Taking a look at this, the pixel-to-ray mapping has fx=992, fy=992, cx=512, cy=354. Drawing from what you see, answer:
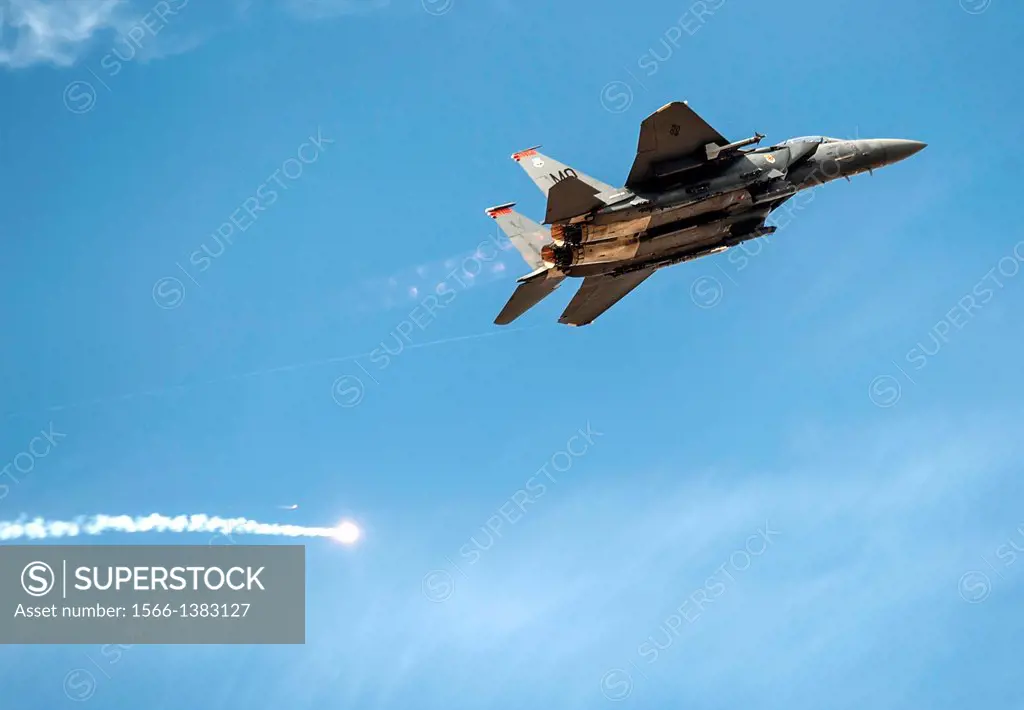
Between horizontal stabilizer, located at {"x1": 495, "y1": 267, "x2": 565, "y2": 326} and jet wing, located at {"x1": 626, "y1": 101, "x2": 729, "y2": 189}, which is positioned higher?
jet wing, located at {"x1": 626, "y1": 101, "x2": 729, "y2": 189}

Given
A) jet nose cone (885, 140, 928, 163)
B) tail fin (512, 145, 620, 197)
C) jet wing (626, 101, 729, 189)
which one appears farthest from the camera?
jet nose cone (885, 140, 928, 163)

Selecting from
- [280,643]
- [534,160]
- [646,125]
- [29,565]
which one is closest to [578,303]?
[534,160]

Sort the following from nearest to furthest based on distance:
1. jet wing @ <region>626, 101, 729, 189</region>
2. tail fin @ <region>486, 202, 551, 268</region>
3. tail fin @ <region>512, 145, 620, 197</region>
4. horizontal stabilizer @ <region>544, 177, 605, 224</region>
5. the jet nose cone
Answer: horizontal stabilizer @ <region>544, 177, 605, 224</region> → jet wing @ <region>626, 101, 729, 189</region> → tail fin @ <region>512, 145, 620, 197</region> → tail fin @ <region>486, 202, 551, 268</region> → the jet nose cone

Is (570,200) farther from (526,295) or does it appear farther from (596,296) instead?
(596,296)

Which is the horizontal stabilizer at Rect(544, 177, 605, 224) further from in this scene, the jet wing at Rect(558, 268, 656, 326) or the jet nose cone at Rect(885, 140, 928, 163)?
the jet nose cone at Rect(885, 140, 928, 163)

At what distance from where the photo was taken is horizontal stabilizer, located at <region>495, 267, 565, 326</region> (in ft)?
156

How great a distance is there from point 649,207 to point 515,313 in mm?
8481

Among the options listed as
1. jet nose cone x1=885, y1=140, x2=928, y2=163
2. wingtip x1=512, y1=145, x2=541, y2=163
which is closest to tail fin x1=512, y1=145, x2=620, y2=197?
wingtip x1=512, y1=145, x2=541, y2=163

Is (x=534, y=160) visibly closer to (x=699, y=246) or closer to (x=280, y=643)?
(x=699, y=246)

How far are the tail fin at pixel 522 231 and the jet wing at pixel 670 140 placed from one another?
6270 mm

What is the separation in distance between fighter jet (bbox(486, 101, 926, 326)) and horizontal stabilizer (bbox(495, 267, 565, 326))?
56 mm

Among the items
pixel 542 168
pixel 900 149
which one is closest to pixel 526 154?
pixel 542 168

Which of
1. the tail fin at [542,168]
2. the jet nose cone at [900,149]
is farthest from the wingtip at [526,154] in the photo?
the jet nose cone at [900,149]

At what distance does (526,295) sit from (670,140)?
32.8ft
